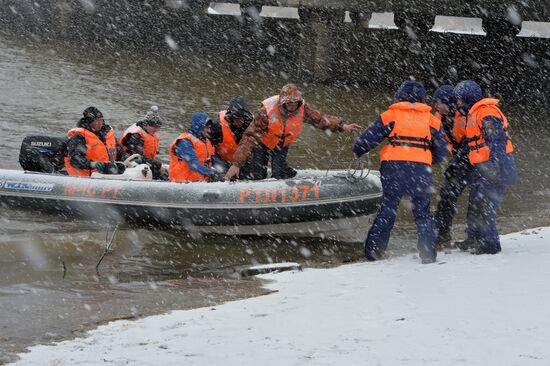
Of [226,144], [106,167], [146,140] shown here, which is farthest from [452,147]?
[106,167]

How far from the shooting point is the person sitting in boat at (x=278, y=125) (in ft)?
28.4

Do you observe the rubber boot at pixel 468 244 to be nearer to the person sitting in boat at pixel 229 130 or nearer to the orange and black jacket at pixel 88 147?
the person sitting in boat at pixel 229 130

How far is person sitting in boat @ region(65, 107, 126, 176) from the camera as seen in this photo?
9.50 metres

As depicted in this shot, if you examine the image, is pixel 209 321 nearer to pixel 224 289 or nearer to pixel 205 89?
pixel 224 289

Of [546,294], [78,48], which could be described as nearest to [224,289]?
[546,294]

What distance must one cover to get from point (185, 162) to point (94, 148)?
3.51ft

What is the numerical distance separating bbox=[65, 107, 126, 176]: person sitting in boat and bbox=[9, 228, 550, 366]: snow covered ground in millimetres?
3887

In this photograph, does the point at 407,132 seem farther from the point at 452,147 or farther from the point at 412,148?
the point at 452,147

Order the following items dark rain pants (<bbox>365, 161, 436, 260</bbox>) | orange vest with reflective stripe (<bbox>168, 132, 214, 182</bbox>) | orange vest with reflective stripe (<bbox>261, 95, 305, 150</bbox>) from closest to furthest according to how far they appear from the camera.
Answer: dark rain pants (<bbox>365, 161, 436, 260</bbox>)
orange vest with reflective stripe (<bbox>261, 95, 305, 150</bbox>)
orange vest with reflective stripe (<bbox>168, 132, 214, 182</bbox>)

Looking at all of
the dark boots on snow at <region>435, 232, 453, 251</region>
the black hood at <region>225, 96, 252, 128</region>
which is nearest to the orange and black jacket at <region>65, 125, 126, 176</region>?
the black hood at <region>225, 96, 252, 128</region>

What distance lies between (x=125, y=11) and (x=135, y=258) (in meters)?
22.0

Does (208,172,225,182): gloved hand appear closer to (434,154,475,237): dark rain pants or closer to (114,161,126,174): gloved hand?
(114,161,126,174): gloved hand

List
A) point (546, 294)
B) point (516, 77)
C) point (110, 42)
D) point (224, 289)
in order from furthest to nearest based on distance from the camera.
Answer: point (110, 42), point (516, 77), point (224, 289), point (546, 294)

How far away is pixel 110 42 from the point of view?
28812mm
